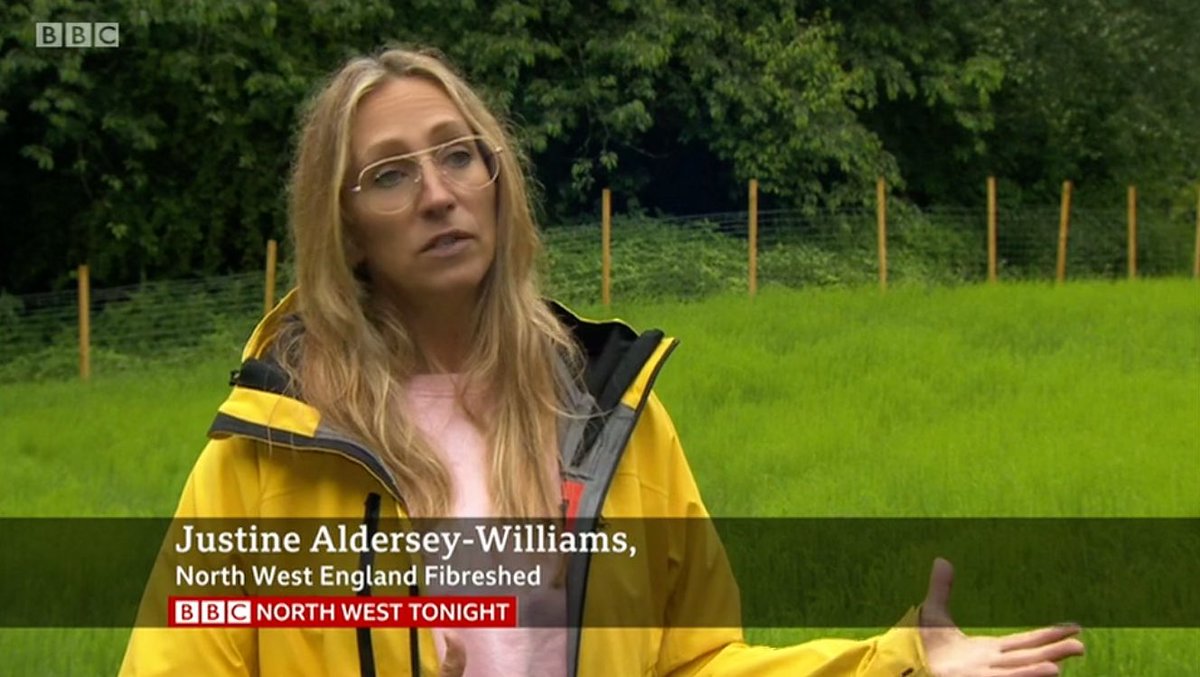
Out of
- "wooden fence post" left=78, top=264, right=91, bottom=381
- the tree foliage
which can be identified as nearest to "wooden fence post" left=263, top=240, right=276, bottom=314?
"wooden fence post" left=78, top=264, right=91, bottom=381

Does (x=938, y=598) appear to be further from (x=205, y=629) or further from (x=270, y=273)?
(x=270, y=273)

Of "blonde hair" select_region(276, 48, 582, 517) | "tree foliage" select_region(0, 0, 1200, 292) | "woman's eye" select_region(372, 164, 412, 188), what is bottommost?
"blonde hair" select_region(276, 48, 582, 517)

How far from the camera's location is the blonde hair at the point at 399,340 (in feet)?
3.98

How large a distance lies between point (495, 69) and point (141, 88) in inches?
107

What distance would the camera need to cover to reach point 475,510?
1.24m

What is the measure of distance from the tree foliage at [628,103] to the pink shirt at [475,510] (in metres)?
9.30

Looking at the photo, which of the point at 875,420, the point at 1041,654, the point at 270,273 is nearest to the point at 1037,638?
the point at 1041,654

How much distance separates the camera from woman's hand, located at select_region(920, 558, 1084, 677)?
1.11 metres

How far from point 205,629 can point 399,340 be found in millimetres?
278

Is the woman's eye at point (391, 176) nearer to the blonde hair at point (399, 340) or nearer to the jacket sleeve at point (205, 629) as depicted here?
the blonde hair at point (399, 340)

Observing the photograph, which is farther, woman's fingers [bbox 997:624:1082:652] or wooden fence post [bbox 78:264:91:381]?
wooden fence post [bbox 78:264:91:381]

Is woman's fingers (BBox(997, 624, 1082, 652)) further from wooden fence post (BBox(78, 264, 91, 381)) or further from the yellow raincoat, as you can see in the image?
wooden fence post (BBox(78, 264, 91, 381))

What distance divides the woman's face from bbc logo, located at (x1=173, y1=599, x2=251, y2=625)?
0.29 metres

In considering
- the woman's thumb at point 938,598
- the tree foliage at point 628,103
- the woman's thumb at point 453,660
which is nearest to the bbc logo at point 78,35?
the tree foliage at point 628,103
